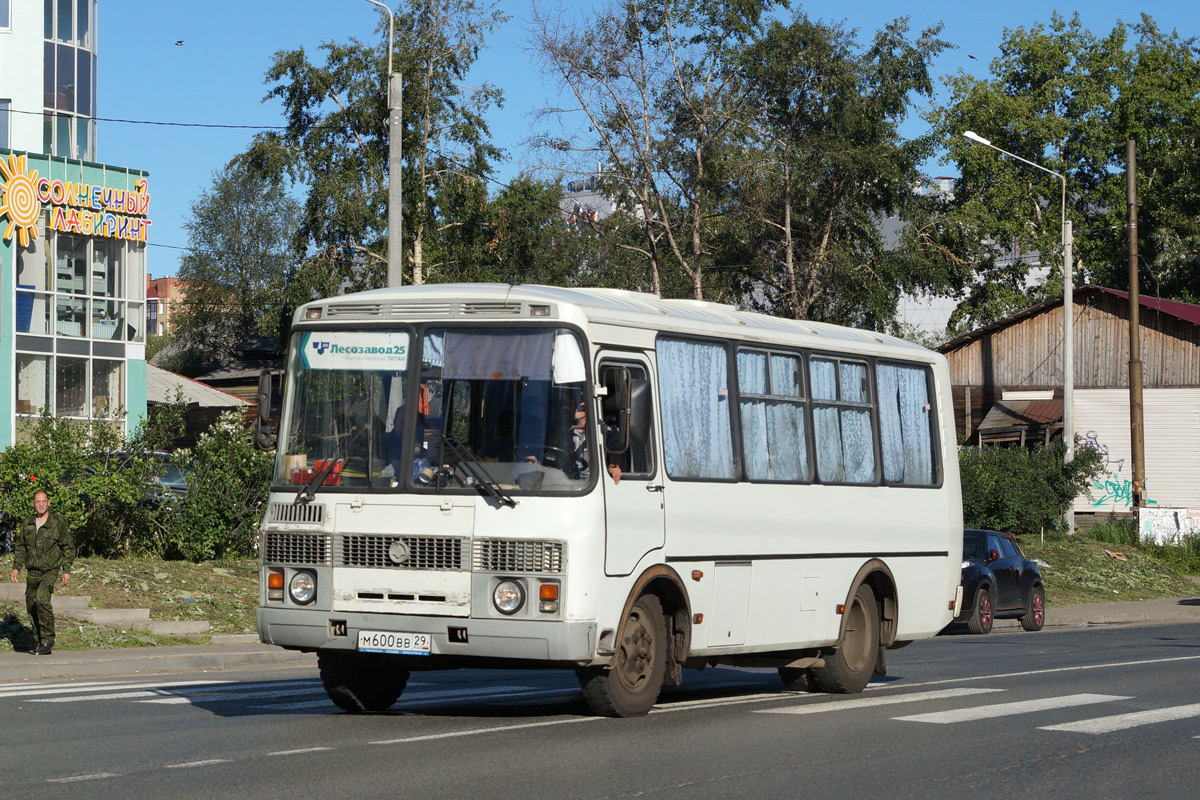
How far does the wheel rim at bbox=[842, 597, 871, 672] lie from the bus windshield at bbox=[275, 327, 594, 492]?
4.30m

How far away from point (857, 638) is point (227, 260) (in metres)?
78.8

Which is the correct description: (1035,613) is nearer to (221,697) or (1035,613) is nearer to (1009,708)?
(1009,708)

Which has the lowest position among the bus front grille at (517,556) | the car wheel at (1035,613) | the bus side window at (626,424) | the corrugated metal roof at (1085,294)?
the car wheel at (1035,613)

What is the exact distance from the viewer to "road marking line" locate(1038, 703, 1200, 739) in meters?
11.1

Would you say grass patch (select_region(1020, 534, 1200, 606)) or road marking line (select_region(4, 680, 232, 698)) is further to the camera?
grass patch (select_region(1020, 534, 1200, 606))

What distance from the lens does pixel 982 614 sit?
1005 inches

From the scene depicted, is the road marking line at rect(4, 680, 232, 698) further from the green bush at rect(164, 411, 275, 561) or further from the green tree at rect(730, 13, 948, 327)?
the green tree at rect(730, 13, 948, 327)

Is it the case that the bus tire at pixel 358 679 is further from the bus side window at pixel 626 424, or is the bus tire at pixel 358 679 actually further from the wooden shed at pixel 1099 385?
the wooden shed at pixel 1099 385

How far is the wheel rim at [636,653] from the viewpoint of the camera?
35.2 feet

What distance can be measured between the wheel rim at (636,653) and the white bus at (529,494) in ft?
0.06

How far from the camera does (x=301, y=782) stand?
26.8 ft

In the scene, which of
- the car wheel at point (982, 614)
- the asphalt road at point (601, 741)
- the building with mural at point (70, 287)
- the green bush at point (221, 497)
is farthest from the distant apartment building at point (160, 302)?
the asphalt road at point (601, 741)

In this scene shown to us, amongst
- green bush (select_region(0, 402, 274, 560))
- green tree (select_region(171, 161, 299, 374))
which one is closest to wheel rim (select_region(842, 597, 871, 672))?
green bush (select_region(0, 402, 274, 560))

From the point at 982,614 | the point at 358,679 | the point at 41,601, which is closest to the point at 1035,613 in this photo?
the point at 982,614
